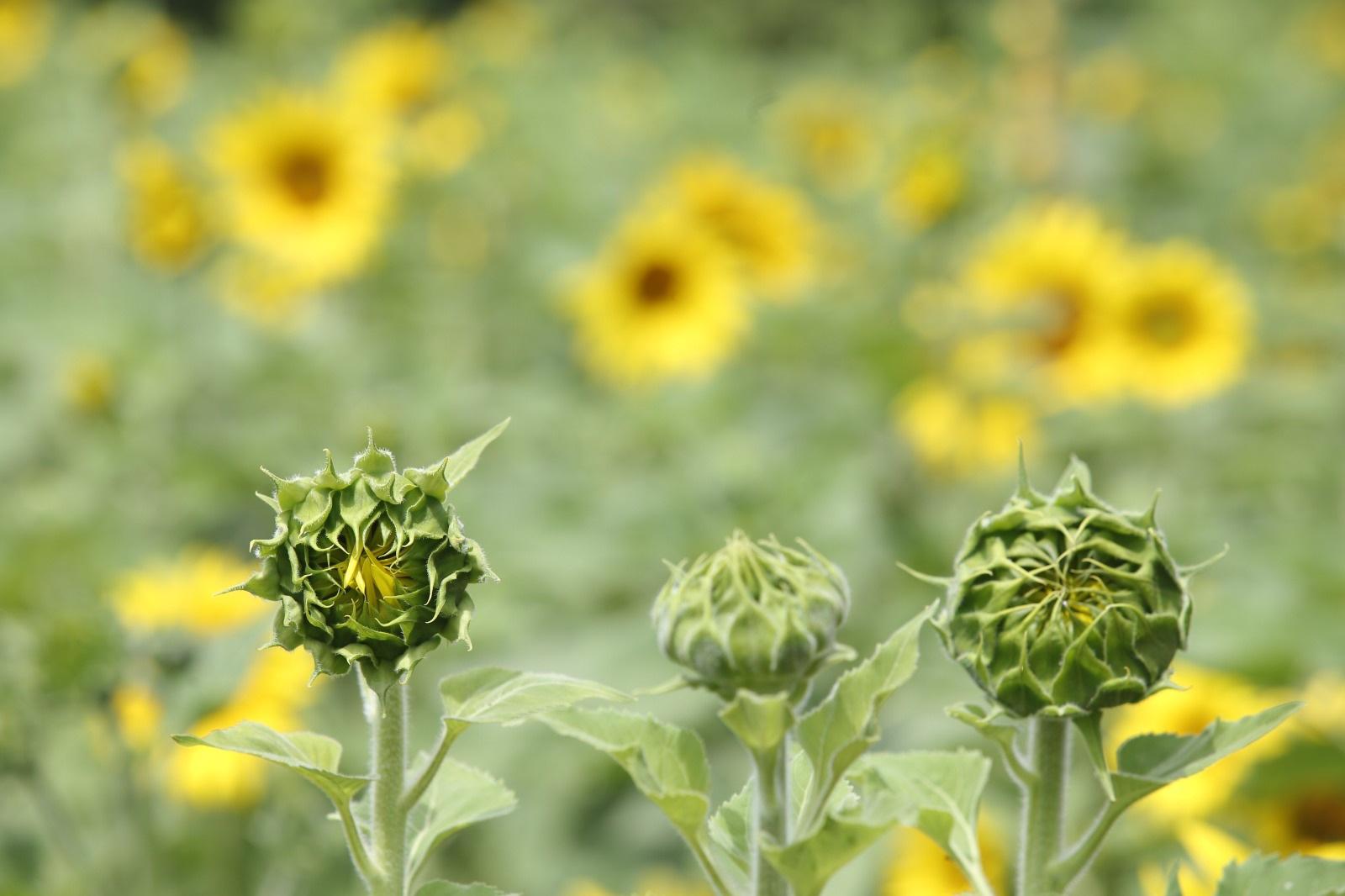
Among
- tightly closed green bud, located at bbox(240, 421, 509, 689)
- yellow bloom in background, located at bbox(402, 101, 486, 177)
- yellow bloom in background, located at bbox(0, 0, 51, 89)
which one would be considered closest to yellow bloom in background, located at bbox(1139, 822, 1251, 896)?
tightly closed green bud, located at bbox(240, 421, 509, 689)

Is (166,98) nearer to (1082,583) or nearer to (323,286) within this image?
(323,286)

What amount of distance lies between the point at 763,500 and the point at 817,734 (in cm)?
109

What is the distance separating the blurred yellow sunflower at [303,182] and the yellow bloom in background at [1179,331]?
124cm

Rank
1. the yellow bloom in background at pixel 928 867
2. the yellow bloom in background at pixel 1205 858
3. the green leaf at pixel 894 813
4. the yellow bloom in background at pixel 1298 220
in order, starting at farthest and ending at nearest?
the yellow bloom in background at pixel 1298 220
the yellow bloom in background at pixel 928 867
the yellow bloom in background at pixel 1205 858
the green leaf at pixel 894 813

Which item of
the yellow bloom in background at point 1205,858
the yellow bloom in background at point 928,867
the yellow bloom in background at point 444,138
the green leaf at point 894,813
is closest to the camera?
the green leaf at point 894,813

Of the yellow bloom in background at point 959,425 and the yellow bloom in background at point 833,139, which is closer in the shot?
the yellow bloom in background at point 959,425

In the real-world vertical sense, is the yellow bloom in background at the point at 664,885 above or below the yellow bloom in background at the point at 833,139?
below

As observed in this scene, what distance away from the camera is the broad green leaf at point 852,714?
18.9 inches

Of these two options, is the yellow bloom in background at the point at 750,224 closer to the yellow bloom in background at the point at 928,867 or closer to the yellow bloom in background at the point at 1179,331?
the yellow bloom in background at the point at 1179,331

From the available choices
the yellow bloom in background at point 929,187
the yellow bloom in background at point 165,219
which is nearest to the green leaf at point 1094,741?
the yellow bloom in background at point 929,187

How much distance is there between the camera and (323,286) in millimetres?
2797

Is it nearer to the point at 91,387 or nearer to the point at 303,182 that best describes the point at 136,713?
the point at 91,387

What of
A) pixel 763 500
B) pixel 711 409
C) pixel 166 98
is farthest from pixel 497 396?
pixel 166 98

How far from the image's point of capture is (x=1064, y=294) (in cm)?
229
